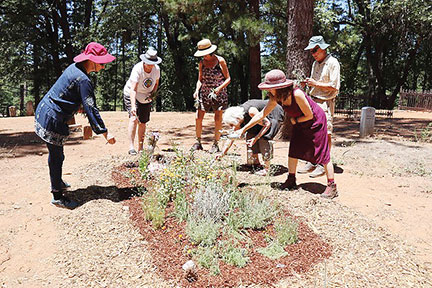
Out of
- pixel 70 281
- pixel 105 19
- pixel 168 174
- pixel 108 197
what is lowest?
pixel 70 281

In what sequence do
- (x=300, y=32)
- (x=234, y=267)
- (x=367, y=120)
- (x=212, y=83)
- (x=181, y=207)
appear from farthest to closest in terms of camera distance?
1. (x=367, y=120)
2. (x=300, y=32)
3. (x=212, y=83)
4. (x=181, y=207)
5. (x=234, y=267)

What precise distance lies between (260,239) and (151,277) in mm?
986

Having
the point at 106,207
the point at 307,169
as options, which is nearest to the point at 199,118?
the point at 307,169

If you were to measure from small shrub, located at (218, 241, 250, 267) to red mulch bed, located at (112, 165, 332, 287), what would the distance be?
36mm

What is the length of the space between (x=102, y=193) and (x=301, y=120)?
97.3 inches

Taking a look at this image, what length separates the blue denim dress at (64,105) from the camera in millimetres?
3359

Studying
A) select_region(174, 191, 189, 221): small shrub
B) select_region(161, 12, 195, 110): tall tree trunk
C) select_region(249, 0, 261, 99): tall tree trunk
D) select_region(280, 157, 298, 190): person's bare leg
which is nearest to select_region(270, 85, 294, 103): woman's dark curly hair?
select_region(280, 157, 298, 190): person's bare leg

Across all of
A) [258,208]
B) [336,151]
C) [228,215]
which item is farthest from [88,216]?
[336,151]

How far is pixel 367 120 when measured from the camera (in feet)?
25.8

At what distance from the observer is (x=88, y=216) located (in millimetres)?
3432

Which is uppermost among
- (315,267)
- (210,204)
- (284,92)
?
(284,92)

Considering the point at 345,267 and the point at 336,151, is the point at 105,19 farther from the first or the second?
the point at 345,267

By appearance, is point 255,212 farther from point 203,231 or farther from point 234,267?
point 234,267

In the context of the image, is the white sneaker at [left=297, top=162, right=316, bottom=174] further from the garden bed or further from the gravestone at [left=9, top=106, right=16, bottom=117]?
the gravestone at [left=9, top=106, right=16, bottom=117]
